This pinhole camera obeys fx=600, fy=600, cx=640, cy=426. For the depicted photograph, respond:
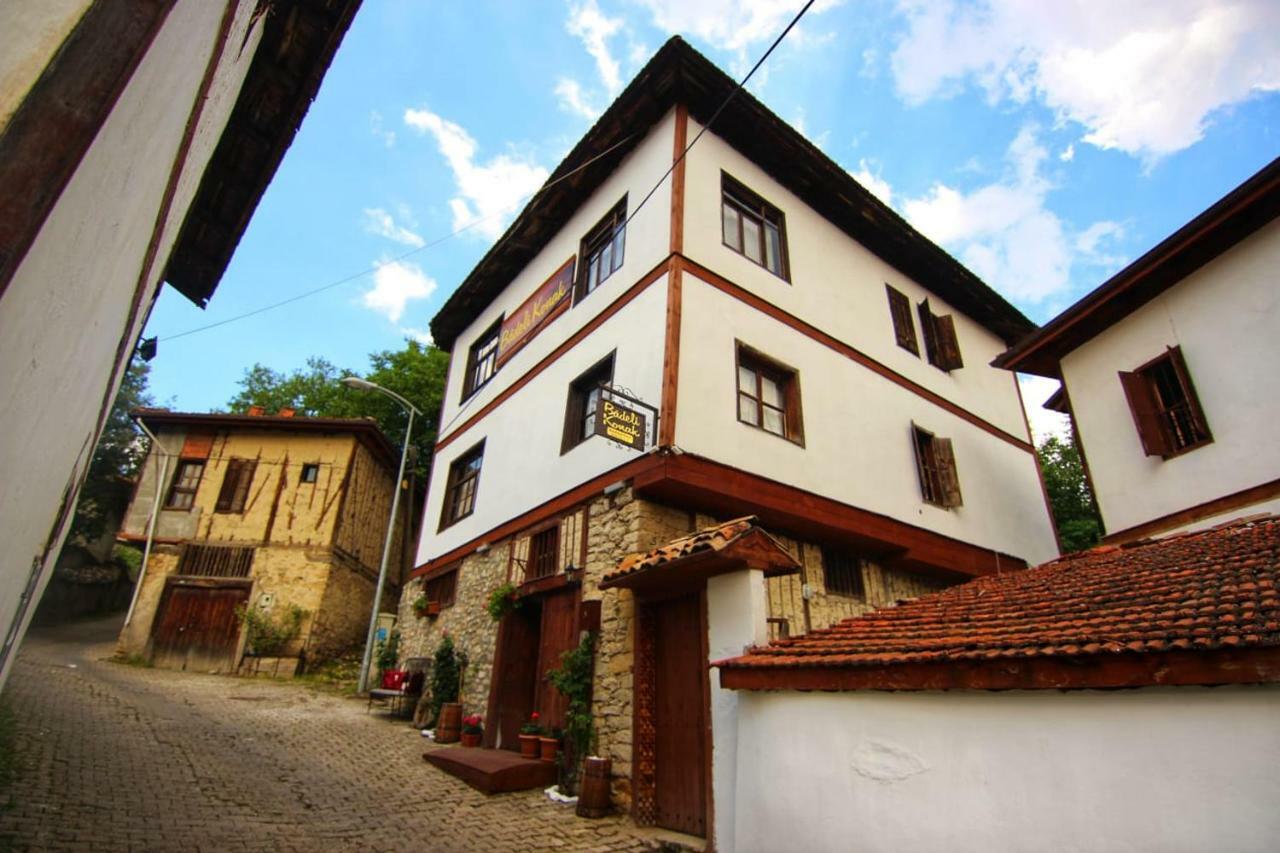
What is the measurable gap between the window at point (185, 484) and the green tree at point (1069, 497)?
2561 cm

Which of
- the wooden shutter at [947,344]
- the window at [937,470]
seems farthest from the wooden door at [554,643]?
the wooden shutter at [947,344]

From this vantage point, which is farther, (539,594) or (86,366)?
(539,594)

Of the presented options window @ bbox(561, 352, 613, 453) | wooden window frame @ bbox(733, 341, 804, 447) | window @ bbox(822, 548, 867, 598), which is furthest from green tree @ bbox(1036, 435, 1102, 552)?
window @ bbox(561, 352, 613, 453)

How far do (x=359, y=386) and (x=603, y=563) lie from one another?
1115 centimetres

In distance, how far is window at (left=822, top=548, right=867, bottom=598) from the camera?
9.29 metres

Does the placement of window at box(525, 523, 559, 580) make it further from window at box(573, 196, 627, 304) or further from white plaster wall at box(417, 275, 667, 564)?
window at box(573, 196, 627, 304)

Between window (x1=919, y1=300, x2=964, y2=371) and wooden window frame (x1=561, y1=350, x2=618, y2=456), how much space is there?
23.6 feet

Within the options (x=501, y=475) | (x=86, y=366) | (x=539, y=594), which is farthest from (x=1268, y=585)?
(x=501, y=475)

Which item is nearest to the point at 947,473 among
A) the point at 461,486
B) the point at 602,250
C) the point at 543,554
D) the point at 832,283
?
the point at 832,283

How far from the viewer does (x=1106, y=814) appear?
3.25m

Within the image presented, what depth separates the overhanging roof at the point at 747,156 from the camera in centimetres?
1005

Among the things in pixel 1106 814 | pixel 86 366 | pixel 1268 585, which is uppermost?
pixel 86 366

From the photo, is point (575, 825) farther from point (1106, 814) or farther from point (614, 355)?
point (614, 355)

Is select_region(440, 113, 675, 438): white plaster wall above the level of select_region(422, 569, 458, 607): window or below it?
above
